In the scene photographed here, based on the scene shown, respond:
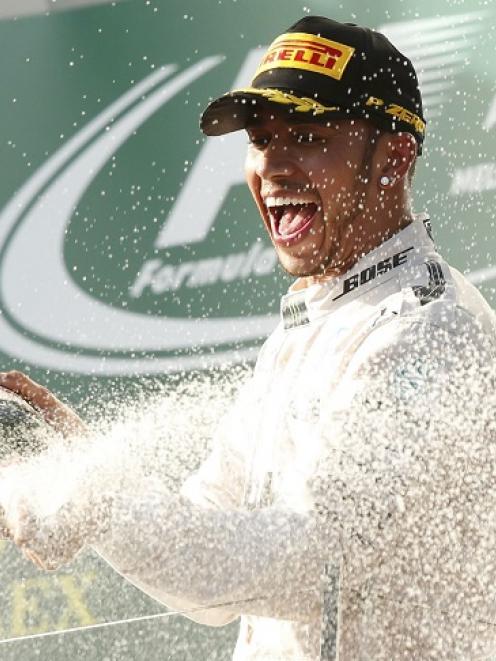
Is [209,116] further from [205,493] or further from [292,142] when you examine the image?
[205,493]

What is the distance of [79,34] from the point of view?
2.35 meters

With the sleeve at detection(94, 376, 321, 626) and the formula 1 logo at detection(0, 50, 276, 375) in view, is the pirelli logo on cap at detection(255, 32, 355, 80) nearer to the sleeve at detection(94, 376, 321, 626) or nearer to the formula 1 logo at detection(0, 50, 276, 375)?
the sleeve at detection(94, 376, 321, 626)

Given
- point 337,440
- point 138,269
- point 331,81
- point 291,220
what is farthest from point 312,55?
point 138,269

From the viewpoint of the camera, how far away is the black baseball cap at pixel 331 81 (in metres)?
0.91

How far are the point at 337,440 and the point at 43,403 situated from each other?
0.94 ft

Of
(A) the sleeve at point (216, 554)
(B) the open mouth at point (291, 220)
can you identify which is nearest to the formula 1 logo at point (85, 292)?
(B) the open mouth at point (291, 220)

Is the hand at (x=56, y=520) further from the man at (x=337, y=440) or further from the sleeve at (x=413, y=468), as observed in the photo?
the sleeve at (x=413, y=468)

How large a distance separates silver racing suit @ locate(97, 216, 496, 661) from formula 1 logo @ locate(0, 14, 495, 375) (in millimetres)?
1508

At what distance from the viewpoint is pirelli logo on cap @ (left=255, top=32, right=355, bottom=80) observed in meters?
0.92

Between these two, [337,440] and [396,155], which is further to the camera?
[396,155]

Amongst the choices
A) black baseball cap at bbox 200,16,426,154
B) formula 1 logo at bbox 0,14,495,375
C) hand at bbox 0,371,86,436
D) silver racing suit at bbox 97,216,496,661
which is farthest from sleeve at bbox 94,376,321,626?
formula 1 logo at bbox 0,14,495,375

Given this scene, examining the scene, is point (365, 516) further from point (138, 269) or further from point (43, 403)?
point (138, 269)

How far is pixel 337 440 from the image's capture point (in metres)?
0.74

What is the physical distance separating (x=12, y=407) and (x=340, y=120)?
12.6 inches
